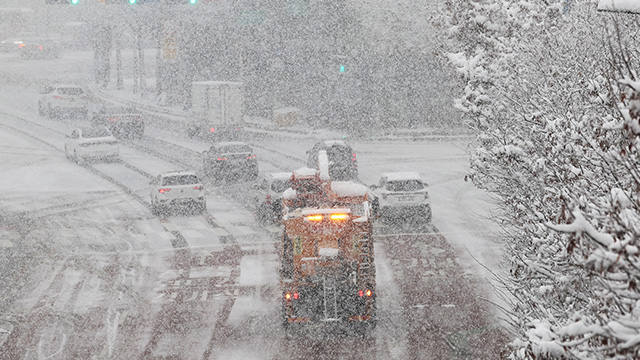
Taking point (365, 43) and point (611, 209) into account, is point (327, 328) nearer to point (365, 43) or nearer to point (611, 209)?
point (611, 209)

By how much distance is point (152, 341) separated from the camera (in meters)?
15.8

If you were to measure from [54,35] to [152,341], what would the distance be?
7526 cm

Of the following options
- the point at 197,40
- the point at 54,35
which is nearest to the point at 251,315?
the point at 197,40

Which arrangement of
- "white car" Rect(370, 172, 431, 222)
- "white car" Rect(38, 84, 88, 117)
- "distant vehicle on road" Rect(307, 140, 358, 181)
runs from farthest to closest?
"white car" Rect(38, 84, 88, 117) < "distant vehicle on road" Rect(307, 140, 358, 181) < "white car" Rect(370, 172, 431, 222)

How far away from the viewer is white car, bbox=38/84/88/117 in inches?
1822

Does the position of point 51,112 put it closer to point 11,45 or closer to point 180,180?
point 180,180

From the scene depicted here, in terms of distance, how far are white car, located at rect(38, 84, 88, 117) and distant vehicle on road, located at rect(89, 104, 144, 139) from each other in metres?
5.32

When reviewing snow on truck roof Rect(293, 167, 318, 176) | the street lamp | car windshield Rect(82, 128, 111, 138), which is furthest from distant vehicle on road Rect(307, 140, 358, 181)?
the street lamp

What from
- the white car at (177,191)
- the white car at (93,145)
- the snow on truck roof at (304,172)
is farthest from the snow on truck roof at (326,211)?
Answer: the white car at (93,145)

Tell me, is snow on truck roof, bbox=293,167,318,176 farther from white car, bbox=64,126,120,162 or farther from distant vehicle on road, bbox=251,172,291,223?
white car, bbox=64,126,120,162

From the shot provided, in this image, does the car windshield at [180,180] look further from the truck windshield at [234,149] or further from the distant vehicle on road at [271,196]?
the truck windshield at [234,149]

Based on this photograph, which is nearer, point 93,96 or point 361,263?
point 361,263

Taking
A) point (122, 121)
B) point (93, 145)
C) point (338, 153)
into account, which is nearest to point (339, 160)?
point (338, 153)

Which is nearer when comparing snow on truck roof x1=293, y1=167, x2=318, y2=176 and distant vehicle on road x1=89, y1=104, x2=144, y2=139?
snow on truck roof x1=293, y1=167, x2=318, y2=176
